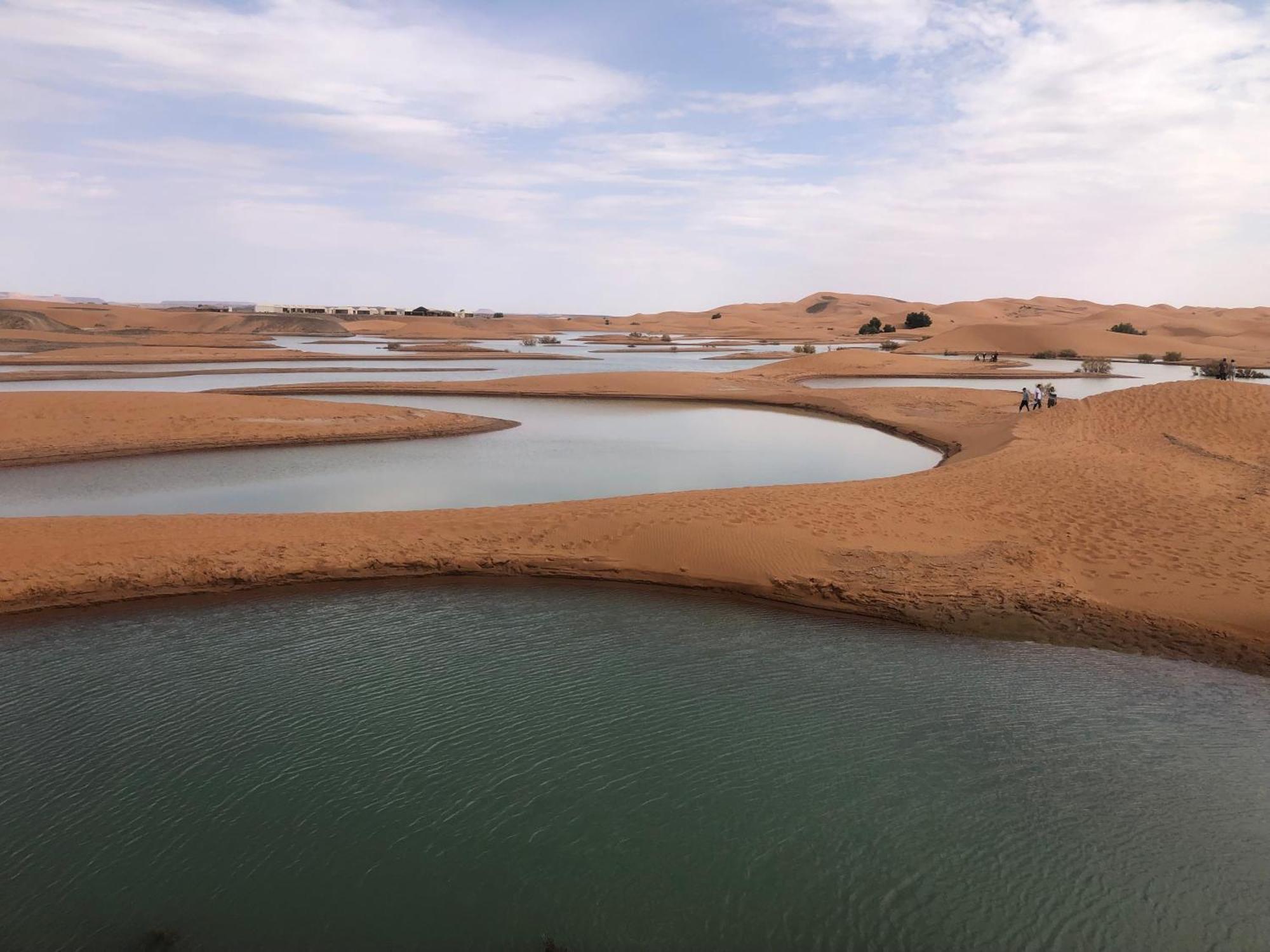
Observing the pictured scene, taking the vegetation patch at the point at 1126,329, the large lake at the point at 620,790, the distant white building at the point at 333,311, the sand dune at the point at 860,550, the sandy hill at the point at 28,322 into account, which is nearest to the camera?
the large lake at the point at 620,790

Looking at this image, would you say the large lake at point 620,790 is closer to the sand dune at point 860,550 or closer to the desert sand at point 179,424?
the sand dune at point 860,550

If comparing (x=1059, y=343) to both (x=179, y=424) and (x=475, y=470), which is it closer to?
(x=475, y=470)

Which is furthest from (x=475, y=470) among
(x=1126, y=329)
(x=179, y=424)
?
(x=1126, y=329)

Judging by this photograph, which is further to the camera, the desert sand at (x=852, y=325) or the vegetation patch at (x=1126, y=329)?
the vegetation patch at (x=1126, y=329)

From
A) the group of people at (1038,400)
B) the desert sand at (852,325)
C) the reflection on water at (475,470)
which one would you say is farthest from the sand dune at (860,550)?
the desert sand at (852,325)

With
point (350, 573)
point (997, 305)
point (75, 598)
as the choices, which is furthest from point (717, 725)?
point (997, 305)

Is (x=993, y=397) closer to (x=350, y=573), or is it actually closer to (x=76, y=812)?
(x=350, y=573)
